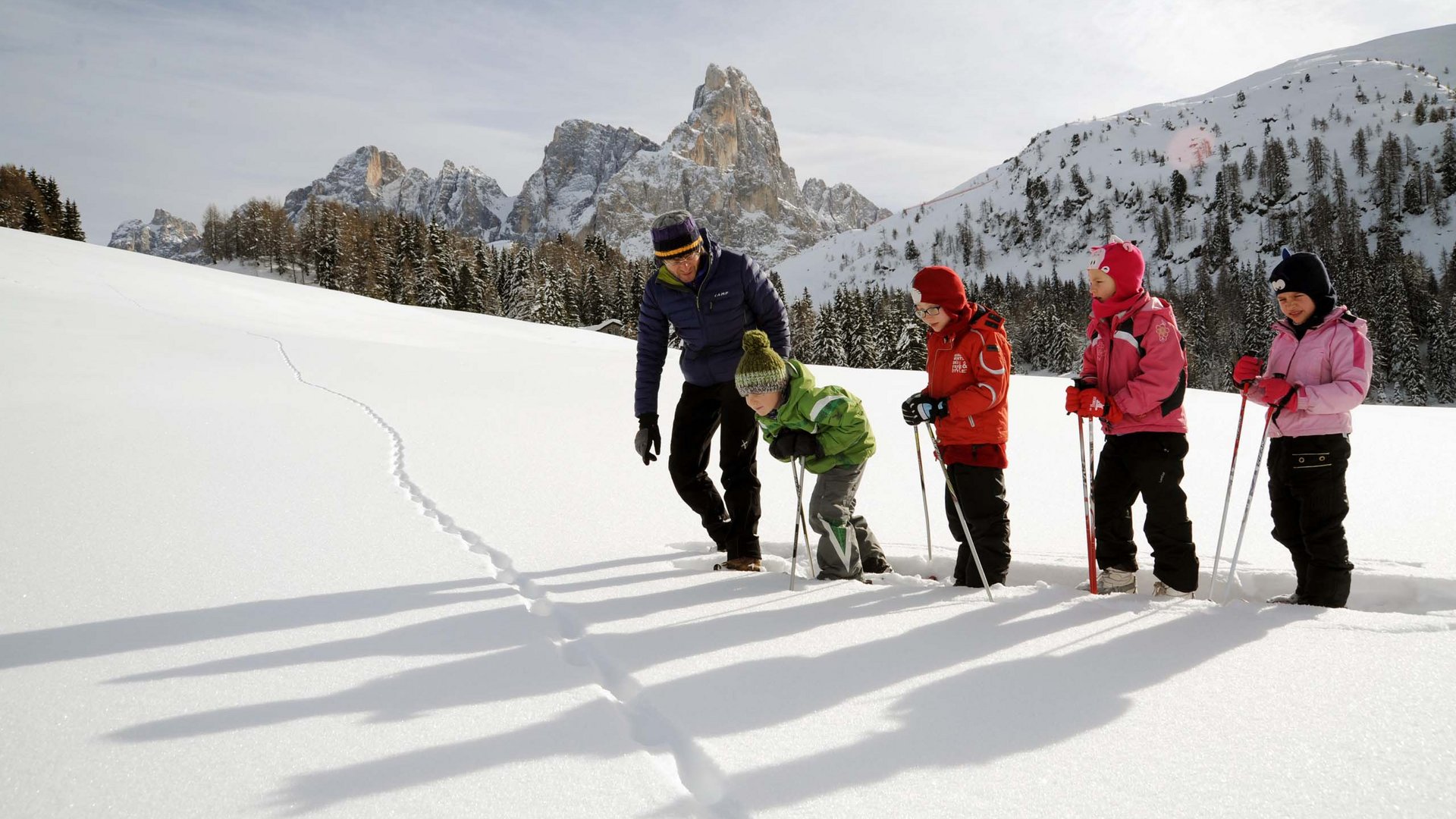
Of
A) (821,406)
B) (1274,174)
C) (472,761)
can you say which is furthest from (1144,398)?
(1274,174)

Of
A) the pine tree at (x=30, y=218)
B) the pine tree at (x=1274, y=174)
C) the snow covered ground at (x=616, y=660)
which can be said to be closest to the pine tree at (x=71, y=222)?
the pine tree at (x=30, y=218)

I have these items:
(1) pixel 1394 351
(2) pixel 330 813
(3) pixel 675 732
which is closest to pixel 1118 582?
(3) pixel 675 732

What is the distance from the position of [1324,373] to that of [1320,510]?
0.67m

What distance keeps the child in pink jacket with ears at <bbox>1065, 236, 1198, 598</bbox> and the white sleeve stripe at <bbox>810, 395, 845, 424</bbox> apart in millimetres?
1163

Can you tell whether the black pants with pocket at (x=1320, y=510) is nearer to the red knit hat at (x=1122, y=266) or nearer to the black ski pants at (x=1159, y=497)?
the black ski pants at (x=1159, y=497)

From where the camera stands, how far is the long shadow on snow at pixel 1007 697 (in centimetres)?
188

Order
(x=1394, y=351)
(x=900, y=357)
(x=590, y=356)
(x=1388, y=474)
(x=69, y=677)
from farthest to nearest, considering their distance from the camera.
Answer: (x=1394, y=351), (x=900, y=357), (x=590, y=356), (x=1388, y=474), (x=69, y=677)

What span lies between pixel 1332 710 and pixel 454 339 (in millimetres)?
19274

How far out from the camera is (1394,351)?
68.2 metres

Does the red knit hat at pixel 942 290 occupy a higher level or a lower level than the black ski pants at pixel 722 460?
higher

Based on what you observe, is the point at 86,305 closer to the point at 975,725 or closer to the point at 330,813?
the point at 330,813

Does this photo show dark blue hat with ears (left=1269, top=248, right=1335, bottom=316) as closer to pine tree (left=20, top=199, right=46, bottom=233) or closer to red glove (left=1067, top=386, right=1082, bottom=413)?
red glove (left=1067, top=386, right=1082, bottom=413)

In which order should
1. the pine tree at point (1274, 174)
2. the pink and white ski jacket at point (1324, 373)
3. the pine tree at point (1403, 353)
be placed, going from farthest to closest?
the pine tree at point (1274, 174) < the pine tree at point (1403, 353) < the pink and white ski jacket at point (1324, 373)

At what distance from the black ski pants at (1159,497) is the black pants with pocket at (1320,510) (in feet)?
1.67
